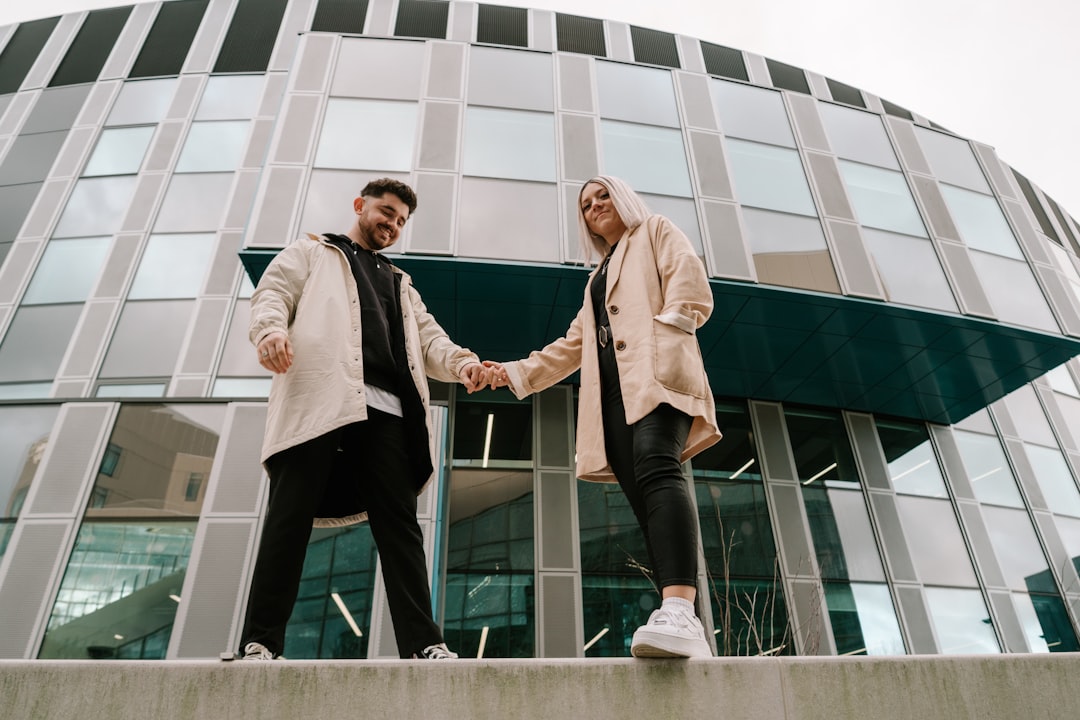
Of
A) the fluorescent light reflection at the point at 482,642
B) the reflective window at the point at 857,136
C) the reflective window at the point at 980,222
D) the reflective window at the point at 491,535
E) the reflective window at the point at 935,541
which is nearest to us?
the fluorescent light reflection at the point at 482,642

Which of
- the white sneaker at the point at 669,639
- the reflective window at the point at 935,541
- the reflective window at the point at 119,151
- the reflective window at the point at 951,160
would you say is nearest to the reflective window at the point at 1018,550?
the reflective window at the point at 935,541

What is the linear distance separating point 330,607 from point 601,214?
15.0 feet

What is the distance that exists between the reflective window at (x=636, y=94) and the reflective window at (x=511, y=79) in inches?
35.2

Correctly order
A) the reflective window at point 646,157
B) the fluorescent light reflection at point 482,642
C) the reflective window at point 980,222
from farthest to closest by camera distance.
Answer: the reflective window at point 980,222 < the reflective window at point 646,157 < the fluorescent light reflection at point 482,642

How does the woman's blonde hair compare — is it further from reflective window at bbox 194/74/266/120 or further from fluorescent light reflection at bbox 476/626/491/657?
reflective window at bbox 194/74/266/120

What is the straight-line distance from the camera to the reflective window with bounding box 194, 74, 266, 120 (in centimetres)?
1323

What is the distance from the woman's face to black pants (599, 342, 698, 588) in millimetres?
668

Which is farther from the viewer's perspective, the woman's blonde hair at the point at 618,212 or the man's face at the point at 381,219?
the man's face at the point at 381,219

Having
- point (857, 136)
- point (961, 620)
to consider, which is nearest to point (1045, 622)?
point (961, 620)

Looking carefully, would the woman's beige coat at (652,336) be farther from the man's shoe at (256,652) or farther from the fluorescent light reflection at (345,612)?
the fluorescent light reflection at (345,612)

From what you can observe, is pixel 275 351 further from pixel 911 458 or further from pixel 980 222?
pixel 980 222

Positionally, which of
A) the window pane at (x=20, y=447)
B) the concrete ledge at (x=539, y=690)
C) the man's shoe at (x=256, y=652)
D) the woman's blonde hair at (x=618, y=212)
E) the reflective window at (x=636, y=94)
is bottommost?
the concrete ledge at (x=539, y=690)

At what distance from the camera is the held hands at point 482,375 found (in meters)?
3.36

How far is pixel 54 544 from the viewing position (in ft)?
21.0
